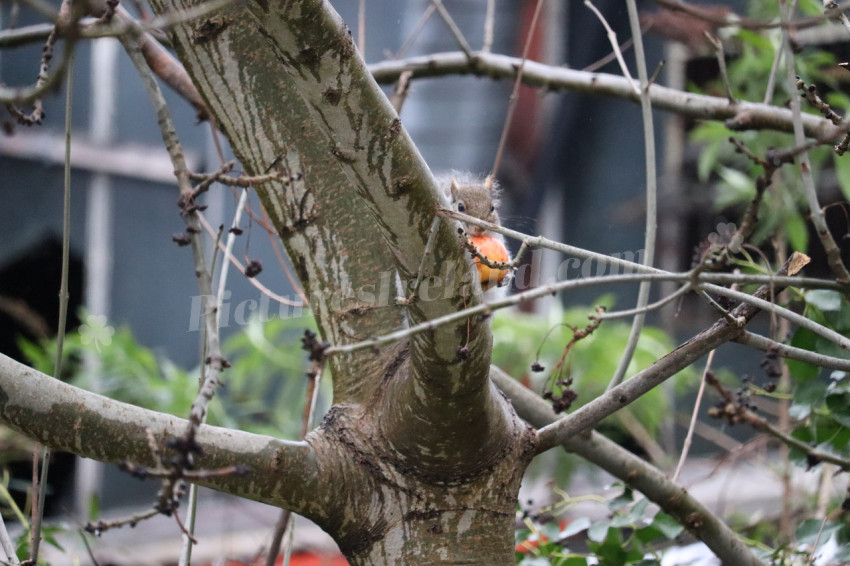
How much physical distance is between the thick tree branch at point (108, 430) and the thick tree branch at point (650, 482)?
1.54ft

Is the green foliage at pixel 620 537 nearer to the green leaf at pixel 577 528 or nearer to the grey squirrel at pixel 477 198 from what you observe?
the green leaf at pixel 577 528

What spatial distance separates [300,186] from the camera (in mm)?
1057

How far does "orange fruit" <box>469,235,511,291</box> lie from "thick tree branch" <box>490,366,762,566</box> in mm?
205

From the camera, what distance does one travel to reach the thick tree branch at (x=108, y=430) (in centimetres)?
79

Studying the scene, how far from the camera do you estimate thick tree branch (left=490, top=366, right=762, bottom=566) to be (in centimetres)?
112

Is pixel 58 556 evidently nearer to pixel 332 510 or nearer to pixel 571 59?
pixel 332 510

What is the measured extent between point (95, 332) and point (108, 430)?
80.3 inches

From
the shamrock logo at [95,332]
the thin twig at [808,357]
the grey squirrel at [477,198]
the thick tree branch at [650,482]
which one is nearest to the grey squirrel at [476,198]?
the grey squirrel at [477,198]

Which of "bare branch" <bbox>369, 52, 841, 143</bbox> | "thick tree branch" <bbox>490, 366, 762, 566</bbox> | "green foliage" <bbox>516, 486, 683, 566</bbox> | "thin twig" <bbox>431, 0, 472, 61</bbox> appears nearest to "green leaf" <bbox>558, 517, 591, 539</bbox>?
"green foliage" <bbox>516, 486, 683, 566</bbox>

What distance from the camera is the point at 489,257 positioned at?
1.39m

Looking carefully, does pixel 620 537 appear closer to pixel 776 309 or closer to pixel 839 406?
pixel 839 406

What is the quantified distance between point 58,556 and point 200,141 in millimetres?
1627

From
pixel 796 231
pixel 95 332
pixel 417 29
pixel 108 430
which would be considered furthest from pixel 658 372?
pixel 95 332

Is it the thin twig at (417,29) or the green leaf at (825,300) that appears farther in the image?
the thin twig at (417,29)
